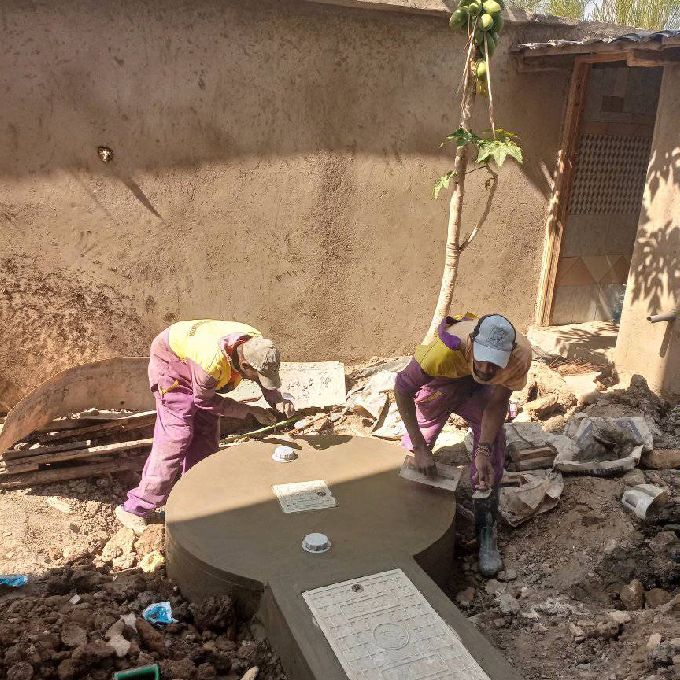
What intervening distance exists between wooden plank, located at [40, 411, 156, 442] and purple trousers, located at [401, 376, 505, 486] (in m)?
2.06

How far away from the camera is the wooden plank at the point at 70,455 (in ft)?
14.7

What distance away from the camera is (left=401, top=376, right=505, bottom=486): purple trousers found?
13.0 ft

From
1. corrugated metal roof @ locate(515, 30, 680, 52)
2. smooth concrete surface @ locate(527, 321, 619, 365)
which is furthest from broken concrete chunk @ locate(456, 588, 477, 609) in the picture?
corrugated metal roof @ locate(515, 30, 680, 52)

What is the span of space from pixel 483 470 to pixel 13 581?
102 inches

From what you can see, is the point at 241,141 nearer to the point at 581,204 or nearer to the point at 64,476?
the point at 64,476

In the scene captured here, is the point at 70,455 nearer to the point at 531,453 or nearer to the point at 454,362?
the point at 454,362

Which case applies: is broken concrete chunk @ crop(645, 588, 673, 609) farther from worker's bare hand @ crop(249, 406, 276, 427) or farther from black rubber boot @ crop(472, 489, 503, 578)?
worker's bare hand @ crop(249, 406, 276, 427)

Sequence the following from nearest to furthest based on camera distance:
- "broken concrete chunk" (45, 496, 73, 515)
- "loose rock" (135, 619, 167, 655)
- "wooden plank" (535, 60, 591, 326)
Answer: "loose rock" (135, 619, 167, 655)
"broken concrete chunk" (45, 496, 73, 515)
"wooden plank" (535, 60, 591, 326)

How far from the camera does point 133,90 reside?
16.7 feet

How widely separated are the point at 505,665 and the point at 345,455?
1862mm

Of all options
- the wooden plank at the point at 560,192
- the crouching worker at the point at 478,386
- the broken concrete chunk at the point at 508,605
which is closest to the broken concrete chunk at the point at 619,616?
the broken concrete chunk at the point at 508,605

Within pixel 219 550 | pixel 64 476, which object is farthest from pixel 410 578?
pixel 64 476

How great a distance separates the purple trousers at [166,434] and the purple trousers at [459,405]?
1475 millimetres

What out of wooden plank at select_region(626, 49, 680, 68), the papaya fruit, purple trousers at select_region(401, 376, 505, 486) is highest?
the papaya fruit
